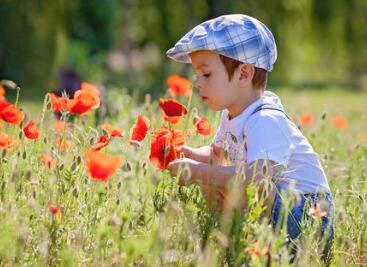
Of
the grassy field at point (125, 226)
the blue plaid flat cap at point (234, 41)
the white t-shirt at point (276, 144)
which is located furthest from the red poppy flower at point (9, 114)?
the white t-shirt at point (276, 144)

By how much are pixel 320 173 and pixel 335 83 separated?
1326 centimetres

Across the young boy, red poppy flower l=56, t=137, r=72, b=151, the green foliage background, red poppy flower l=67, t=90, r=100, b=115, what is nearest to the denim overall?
the young boy

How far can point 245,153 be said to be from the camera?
3029 millimetres

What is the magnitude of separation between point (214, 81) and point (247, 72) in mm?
125

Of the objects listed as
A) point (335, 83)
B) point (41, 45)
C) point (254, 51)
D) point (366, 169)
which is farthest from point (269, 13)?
point (254, 51)

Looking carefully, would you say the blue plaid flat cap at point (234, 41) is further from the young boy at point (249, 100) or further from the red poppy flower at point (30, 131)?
the red poppy flower at point (30, 131)

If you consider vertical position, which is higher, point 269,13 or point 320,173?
point 269,13

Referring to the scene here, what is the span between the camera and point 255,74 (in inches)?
122

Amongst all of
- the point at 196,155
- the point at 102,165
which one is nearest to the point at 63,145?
the point at 196,155

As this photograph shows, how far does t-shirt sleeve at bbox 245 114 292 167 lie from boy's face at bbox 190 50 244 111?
16cm

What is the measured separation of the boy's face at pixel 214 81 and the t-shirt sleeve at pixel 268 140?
159 mm

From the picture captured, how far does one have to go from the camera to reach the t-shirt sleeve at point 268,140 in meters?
2.84

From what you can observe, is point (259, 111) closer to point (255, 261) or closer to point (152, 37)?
point (255, 261)

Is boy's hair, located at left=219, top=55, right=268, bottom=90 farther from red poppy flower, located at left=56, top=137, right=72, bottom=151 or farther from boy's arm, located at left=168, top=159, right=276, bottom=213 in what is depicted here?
red poppy flower, located at left=56, top=137, right=72, bottom=151
